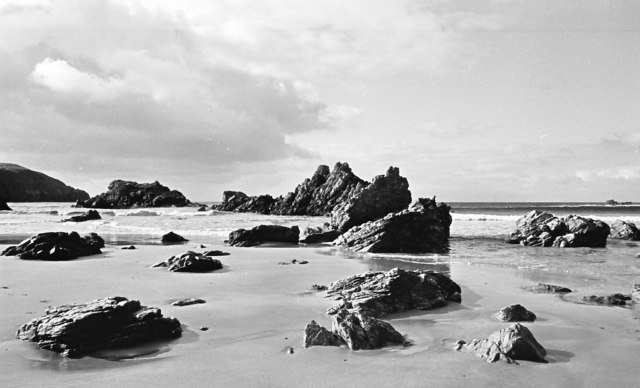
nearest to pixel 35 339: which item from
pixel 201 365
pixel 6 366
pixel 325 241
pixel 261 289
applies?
pixel 6 366

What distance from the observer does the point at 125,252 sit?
1655 centimetres

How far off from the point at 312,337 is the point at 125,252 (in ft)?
40.6

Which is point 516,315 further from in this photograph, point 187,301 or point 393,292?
point 187,301

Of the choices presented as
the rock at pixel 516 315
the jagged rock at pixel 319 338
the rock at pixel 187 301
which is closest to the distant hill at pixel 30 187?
the rock at pixel 187 301

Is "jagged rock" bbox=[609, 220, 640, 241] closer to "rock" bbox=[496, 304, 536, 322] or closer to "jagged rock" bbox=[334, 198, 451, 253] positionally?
"jagged rock" bbox=[334, 198, 451, 253]

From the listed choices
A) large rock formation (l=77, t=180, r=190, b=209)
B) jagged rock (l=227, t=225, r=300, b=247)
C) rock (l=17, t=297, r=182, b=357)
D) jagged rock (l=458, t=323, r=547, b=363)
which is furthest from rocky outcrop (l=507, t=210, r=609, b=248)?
large rock formation (l=77, t=180, r=190, b=209)

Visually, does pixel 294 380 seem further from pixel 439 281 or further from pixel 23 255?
pixel 23 255

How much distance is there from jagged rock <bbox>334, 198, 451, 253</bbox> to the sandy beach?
296 inches

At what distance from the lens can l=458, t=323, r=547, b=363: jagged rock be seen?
550 centimetres

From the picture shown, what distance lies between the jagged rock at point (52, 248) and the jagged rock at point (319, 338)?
11022 millimetres

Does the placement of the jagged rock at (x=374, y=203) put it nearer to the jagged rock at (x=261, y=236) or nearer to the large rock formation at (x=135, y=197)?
the jagged rock at (x=261, y=236)

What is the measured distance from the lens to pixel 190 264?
12.2m

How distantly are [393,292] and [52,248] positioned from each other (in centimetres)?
1128

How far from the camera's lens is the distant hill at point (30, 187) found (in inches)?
5540
